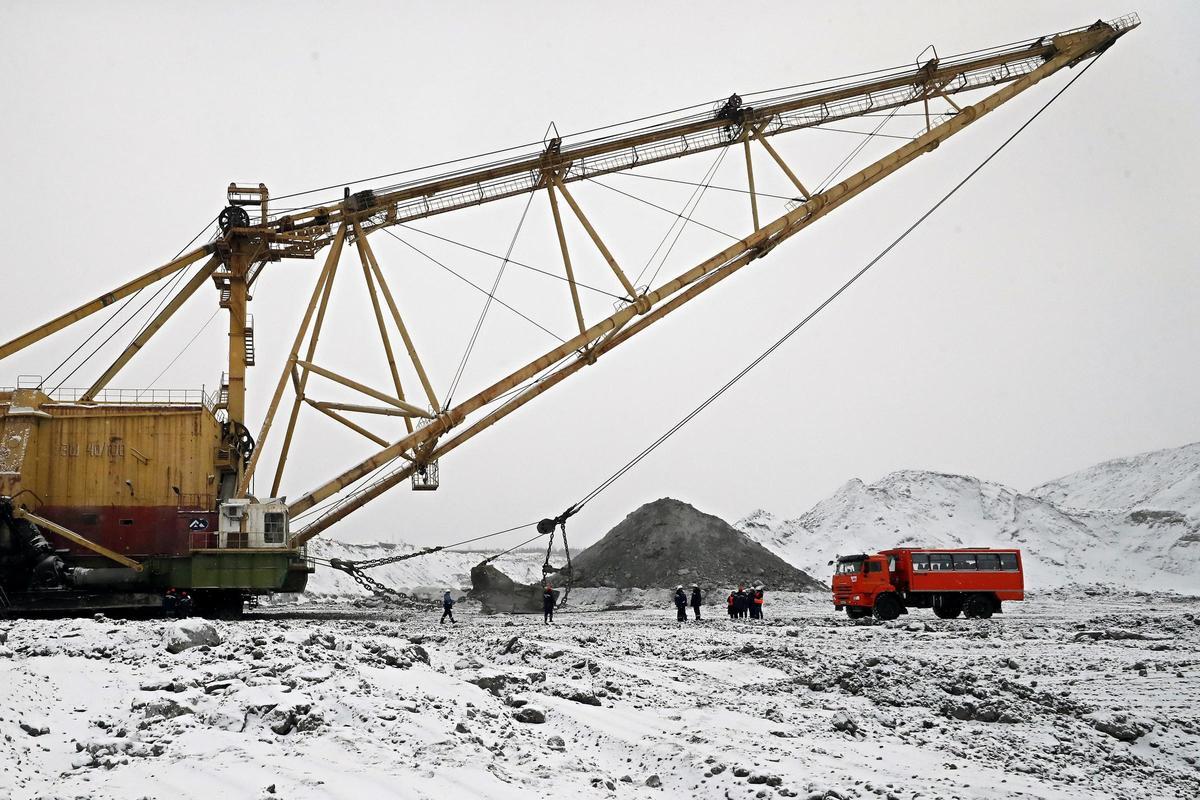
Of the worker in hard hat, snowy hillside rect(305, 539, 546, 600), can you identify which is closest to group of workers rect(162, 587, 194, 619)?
the worker in hard hat

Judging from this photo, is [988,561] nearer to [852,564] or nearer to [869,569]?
[869,569]

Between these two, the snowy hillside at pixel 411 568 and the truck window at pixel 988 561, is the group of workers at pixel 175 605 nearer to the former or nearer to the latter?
the truck window at pixel 988 561

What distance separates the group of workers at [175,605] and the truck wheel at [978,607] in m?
20.2

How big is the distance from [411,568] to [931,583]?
54.0 meters

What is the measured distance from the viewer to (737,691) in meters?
11.9

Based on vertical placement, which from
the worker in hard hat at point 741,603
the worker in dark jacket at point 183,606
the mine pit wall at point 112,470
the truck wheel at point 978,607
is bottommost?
the truck wheel at point 978,607

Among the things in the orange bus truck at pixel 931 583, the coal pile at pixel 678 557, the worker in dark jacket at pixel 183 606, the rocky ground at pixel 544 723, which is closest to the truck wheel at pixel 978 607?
the orange bus truck at pixel 931 583

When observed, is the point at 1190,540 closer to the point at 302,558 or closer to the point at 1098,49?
the point at 1098,49

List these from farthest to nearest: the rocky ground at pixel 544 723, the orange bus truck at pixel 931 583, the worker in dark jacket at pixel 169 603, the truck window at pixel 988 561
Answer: the truck window at pixel 988 561 → the orange bus truck at pixel 931 583 → the worker in dark jacket at pixel 169 603 → the rocky ground at pixel 544 723

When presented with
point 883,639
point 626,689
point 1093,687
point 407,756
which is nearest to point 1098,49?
point 883,639

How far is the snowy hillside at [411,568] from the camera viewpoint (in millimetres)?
62688

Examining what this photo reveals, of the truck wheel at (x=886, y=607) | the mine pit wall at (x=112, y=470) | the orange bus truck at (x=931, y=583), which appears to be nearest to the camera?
the mine pit wall at (x=112, y=470)

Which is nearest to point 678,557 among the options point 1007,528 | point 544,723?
point 1007,528

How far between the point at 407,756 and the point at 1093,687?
9554mm
